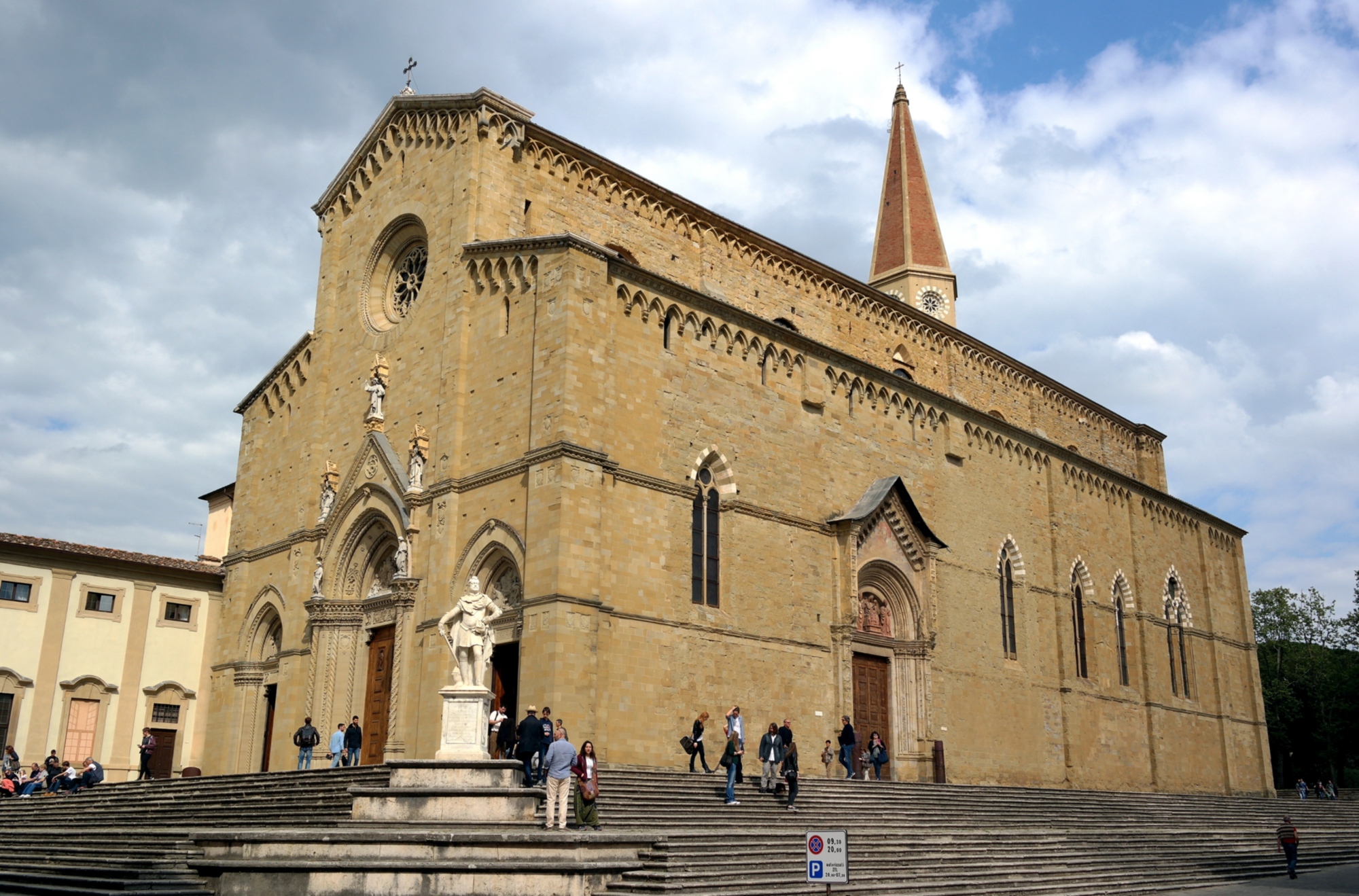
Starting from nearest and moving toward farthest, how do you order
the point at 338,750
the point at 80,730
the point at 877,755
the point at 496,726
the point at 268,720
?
the point at 496,726
the point at 338,750
the point at 877,755
the point at 268,720
the point at 80,730

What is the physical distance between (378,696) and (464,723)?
883 cm

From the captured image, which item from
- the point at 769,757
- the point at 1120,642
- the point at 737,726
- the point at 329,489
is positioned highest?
the point at 329,489

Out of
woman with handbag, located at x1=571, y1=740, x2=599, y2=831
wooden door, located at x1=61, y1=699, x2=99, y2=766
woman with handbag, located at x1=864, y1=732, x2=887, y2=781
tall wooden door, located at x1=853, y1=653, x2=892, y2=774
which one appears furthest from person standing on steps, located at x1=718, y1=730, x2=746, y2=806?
wooden door, located at x1=61, y1=699, x2=99, y2=766

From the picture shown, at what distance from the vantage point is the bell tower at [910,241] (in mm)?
42844

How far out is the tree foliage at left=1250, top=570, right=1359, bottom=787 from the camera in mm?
52781

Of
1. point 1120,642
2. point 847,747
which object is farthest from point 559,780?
point 1120,642

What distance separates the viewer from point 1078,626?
33625 mm

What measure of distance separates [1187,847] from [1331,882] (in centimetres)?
261

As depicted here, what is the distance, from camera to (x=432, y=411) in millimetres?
23984

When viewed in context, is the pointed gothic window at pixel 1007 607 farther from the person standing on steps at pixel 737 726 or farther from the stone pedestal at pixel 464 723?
the stone pedestal at pixel 464 723

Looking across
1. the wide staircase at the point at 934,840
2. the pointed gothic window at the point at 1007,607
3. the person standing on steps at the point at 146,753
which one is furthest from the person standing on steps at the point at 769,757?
the person standing on steps at the point at 146,753

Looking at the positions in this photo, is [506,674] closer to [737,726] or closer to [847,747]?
[737,726]

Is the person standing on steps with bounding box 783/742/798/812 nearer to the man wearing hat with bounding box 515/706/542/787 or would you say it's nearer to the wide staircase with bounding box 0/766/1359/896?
the wide staircase with bounding box 0/766/1359/896

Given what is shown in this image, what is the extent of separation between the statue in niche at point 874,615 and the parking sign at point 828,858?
49.6 ft
